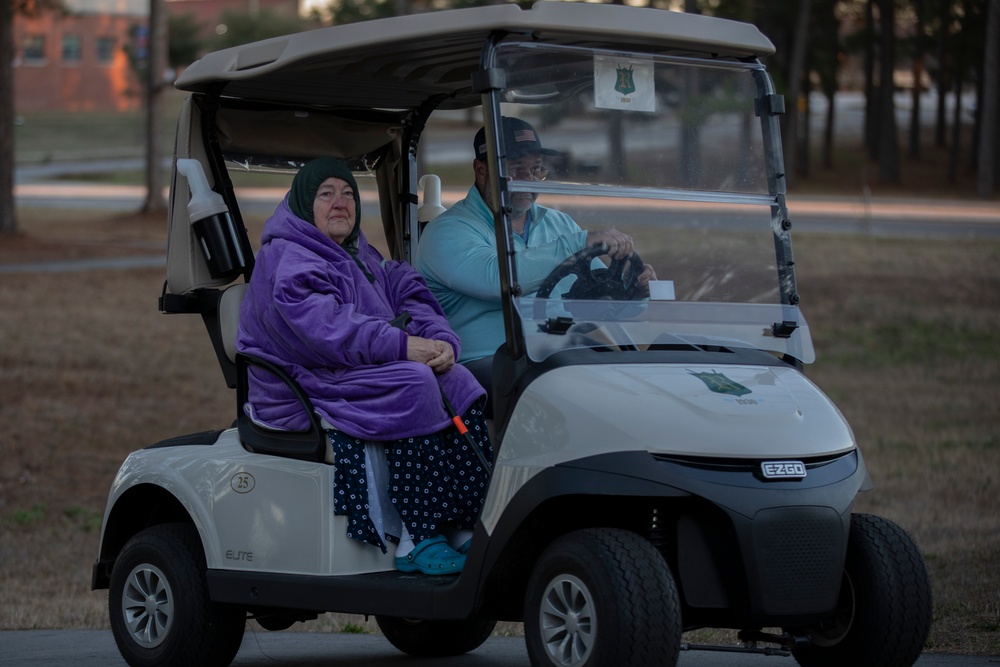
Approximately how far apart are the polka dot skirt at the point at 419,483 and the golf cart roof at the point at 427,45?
46.5 inches

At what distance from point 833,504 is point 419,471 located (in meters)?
1.30

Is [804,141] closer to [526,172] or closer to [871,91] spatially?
[871,91]

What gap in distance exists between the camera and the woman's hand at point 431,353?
185 inches

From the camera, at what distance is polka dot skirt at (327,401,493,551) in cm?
460

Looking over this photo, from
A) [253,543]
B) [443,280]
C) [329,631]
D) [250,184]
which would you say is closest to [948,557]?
[329,631]

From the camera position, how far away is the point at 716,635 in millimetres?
6070

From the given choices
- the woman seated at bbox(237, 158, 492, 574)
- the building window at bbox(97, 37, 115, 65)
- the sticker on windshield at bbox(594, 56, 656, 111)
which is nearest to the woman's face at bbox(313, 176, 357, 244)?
the woman seated at bbox(237, 158, 492, 574)

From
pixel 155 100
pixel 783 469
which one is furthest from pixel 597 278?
pixel 155 100

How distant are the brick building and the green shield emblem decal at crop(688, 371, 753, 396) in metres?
71.9

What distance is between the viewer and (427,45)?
4812mm

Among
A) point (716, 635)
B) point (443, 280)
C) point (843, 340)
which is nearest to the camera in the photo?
point (443, 280)

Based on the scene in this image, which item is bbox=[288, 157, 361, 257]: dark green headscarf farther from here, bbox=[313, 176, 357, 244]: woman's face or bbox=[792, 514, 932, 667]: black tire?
bbox=[792, 514, 932, 667]: black tire

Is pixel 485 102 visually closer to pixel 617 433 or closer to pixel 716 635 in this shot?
pixel 617 433

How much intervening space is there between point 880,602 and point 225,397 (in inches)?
386
